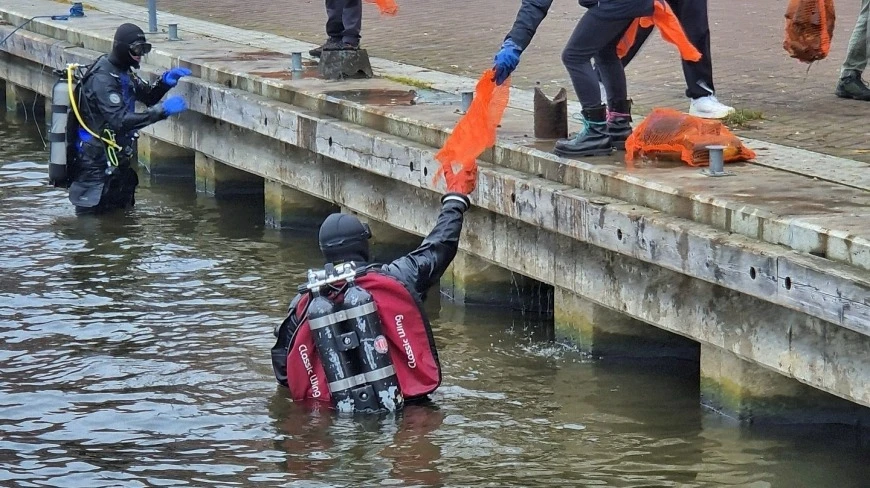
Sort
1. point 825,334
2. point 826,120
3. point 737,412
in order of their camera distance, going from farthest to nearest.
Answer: point 826,120 < point 737,412 < point 825,334

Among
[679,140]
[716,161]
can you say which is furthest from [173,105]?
[716,161]

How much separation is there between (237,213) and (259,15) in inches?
185

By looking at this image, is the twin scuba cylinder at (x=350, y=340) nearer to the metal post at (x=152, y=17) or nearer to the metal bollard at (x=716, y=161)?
the metal bollard at (x=716, y=161)

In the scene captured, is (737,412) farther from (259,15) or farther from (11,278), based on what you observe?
(259,15)

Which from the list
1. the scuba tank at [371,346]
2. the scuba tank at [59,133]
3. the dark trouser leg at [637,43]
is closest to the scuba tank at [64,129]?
the scuba tank at [59,133]

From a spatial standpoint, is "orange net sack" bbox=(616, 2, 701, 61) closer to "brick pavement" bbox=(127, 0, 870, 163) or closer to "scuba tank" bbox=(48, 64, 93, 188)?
"brick pavement" bbox=(127, 0, 870, 163)

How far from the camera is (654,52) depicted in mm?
12594

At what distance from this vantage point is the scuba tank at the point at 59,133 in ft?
37.0

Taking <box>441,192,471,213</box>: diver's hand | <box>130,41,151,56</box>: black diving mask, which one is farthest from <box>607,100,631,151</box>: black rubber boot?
<box>130,41,151,56</box>: black diving mask

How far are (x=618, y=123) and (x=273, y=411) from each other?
2.52 m

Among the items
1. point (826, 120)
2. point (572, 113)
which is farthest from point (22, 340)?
point (826, 120)

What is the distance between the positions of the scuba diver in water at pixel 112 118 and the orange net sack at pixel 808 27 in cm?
450

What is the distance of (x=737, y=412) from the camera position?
7.11m

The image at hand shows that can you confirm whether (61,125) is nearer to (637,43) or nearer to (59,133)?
(59,133)
